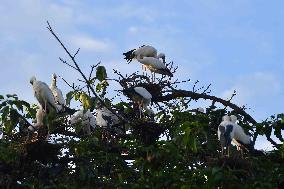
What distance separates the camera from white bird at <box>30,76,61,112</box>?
8681 mm

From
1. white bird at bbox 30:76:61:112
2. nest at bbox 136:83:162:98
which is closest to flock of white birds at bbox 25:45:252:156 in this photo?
white bird at bbox 30:76:61:112

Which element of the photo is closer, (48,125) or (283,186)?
(283,186)

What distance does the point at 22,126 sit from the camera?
293 inches

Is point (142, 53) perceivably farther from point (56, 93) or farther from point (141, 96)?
point (141, 96)

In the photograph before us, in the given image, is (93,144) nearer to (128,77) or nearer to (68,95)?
(68,95)

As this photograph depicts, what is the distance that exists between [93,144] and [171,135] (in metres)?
0.91

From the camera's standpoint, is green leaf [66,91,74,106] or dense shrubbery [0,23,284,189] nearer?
dense shrubbery [0,23,284,189]

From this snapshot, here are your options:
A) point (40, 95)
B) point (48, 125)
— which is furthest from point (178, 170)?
point (40, 95)

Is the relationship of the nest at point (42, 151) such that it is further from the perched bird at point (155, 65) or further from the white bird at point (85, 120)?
the perched bird at point (155, 65)

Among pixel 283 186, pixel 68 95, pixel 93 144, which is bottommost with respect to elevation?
pixel 283 186

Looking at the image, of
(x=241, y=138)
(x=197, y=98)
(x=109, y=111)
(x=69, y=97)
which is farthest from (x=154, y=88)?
(x=241, y=138)

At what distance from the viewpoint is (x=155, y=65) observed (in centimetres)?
998

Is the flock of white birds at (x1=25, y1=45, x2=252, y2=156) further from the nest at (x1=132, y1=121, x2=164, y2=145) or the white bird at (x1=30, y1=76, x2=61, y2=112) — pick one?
the nest at (x1=132, y1=121, x2=164, y2=145)

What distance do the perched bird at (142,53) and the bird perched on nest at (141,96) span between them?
273 centimetres
